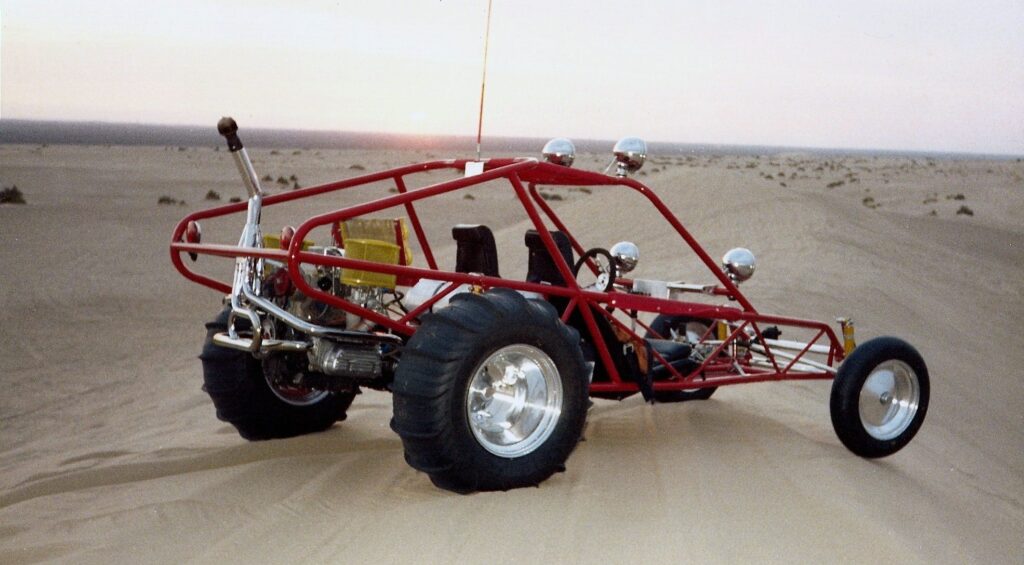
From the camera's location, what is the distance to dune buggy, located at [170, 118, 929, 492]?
4.23 metres

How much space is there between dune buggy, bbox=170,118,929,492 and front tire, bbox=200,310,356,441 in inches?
0.4

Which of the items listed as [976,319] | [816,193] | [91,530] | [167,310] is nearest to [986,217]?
[816,193]

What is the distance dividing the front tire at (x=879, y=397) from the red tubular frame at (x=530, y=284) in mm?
348

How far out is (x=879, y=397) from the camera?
232 inches

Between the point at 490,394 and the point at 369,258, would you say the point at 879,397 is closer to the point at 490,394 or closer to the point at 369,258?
the point at 490,394

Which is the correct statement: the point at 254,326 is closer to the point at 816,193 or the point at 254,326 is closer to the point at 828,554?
the point at 828,554

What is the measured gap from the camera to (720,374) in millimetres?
6199

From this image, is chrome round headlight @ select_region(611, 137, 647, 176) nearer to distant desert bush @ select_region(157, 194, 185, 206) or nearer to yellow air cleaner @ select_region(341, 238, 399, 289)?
yellow air cleaner @ select_region(341, 238, 399, 289)

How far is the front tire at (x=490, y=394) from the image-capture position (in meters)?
4.16

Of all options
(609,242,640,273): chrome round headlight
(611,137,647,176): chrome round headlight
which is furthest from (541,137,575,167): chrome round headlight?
(609,242,640,273): chrome round headlight

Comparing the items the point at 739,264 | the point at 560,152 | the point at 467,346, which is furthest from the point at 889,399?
the point at 467,346

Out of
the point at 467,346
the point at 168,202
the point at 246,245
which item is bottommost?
the point at 168,202

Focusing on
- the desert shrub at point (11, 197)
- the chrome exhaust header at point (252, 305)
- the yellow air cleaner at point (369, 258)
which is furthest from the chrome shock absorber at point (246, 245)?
the desert shrub at point (11, 197)

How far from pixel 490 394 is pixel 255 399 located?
1575mm
